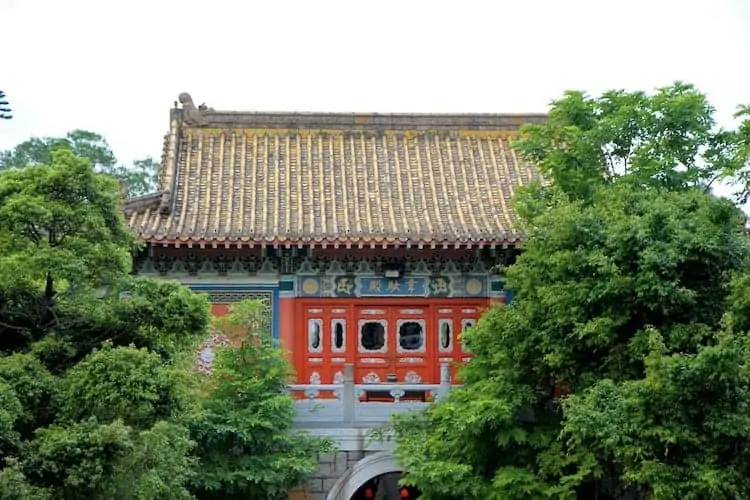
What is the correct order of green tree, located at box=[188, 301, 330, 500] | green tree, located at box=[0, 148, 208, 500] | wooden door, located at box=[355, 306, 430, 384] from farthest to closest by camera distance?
1. wooden door, located at box=[355, 306, 430, 384]
2. green tree, located at box=[188, 301, 330, 500]
3. green tree, located at box=[0, 148, 208, 500]

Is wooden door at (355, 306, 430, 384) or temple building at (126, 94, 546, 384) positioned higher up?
temple building at (126, 94, 546, 384)

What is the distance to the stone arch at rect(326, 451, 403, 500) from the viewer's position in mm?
14773

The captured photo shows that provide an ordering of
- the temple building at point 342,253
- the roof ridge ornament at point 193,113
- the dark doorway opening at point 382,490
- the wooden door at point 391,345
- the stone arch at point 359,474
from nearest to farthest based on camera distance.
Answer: the stone arch at point 359,474 < the temple building at point 342,253 < the wooden door at point 391,345 < the roof ridge ornament at point 193,113 < the dark doorway opening at point 382,490

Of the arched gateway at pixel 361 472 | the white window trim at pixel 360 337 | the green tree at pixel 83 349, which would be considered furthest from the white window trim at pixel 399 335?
the green tree at pixel 83 349

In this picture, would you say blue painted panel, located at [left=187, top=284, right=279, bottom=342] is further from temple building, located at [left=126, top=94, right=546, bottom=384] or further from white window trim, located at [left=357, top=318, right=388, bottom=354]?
white window trim, located at [left=357, top=318, right=388, bottom=354]

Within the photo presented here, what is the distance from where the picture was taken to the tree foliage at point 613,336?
10930mm

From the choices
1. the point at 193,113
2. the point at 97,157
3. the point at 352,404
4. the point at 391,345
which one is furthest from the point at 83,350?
Result: the point at 97,157

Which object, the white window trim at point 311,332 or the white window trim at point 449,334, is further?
the white window trim at point 449,334

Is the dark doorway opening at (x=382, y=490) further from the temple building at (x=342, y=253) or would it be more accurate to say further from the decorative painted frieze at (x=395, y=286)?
the decorative painted frieze at (x=395, y=286)

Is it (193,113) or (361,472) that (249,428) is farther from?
(193,113)

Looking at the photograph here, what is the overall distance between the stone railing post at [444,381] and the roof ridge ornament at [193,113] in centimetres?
657

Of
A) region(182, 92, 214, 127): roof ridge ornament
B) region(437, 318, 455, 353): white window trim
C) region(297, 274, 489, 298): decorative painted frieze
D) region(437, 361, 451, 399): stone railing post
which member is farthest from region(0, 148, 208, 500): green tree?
region(182, 92, 214, 127): roof ridge ornament

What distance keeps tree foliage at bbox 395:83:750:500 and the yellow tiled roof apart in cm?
211

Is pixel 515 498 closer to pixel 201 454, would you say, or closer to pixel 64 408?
pixel 201 454
